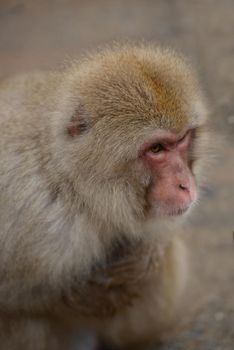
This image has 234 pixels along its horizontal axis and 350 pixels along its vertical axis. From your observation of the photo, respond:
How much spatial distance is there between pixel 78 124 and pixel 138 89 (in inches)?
11.3

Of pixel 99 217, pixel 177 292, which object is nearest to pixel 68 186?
pixel 99 217

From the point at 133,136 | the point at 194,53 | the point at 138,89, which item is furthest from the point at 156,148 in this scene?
the point at 194,53

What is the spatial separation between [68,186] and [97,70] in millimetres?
509

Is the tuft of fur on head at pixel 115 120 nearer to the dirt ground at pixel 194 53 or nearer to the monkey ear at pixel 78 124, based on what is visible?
the monkey ear at pixel 78 124

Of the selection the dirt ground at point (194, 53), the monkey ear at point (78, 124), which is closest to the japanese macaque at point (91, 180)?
the monkey ear at point (78, 124)

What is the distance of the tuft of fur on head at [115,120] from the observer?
3.72 m

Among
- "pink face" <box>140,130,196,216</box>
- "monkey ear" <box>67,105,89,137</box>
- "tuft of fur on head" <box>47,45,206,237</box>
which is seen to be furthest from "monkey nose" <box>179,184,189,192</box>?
"monkey ear" <box>67,105,89,137</box>

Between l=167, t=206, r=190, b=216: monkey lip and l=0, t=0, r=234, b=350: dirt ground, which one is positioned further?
l=0, t=0, r=234, b=350: dirt ground

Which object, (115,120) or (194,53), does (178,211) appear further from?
(194,53)

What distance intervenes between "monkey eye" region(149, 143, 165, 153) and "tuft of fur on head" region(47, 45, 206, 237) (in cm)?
6

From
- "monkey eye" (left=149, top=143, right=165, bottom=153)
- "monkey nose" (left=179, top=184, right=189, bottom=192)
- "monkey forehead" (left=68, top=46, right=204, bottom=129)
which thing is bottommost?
"monkey nose" (left=179, top=184, right=189, bottom=192)

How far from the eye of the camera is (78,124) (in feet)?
12.3

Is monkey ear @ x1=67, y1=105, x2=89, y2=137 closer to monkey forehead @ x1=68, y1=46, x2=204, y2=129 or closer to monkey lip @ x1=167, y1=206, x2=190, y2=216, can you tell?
monkey forehead @ x1=68, y1=46, x2=204, y2=129

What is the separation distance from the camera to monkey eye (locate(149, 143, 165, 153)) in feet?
12.3
